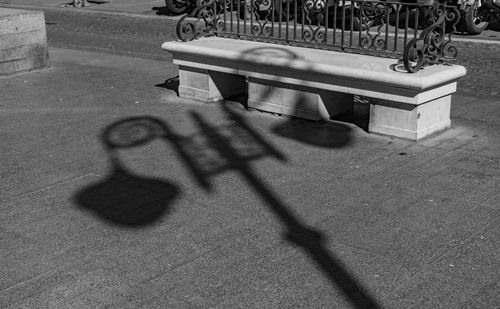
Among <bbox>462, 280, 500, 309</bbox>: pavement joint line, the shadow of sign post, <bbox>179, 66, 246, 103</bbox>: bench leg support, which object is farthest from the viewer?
<bbox>179, 66, 246, 103</bbox>: bench leg support

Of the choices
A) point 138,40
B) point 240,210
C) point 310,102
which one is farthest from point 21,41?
point 240,210

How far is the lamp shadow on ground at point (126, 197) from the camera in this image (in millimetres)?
6027

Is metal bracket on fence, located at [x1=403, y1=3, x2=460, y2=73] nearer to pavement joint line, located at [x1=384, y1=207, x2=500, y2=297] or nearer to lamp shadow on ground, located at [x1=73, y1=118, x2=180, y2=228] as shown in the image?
pavement joint line, located at [x1=384, y1=207, x2=500, y2=297]

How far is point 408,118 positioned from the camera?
777 centimetres

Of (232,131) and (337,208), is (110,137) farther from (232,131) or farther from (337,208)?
(337,208)

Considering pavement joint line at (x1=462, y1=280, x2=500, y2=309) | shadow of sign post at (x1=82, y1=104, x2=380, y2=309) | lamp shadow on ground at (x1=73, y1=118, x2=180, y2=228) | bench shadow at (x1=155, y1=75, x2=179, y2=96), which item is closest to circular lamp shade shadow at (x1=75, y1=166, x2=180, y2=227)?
lamp shadow on ground at (x1=73, y1=118, x2=180, y2=228)

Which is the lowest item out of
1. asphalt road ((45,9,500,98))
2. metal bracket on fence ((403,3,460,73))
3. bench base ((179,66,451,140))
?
asphalt road ((45,9,500,98))

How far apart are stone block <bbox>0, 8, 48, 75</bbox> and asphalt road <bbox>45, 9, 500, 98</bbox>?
2.09m

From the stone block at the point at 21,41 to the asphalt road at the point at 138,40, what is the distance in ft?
6.87

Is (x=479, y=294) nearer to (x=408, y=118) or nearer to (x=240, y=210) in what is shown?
(x=240, y=210)

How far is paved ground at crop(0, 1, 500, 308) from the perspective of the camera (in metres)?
4.82

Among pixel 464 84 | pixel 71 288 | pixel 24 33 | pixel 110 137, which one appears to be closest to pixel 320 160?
pixel 110 137

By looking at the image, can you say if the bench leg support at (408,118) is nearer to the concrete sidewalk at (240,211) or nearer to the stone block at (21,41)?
the concrete sidewalk at (240,211)

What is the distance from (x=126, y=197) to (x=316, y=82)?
9.18ft
